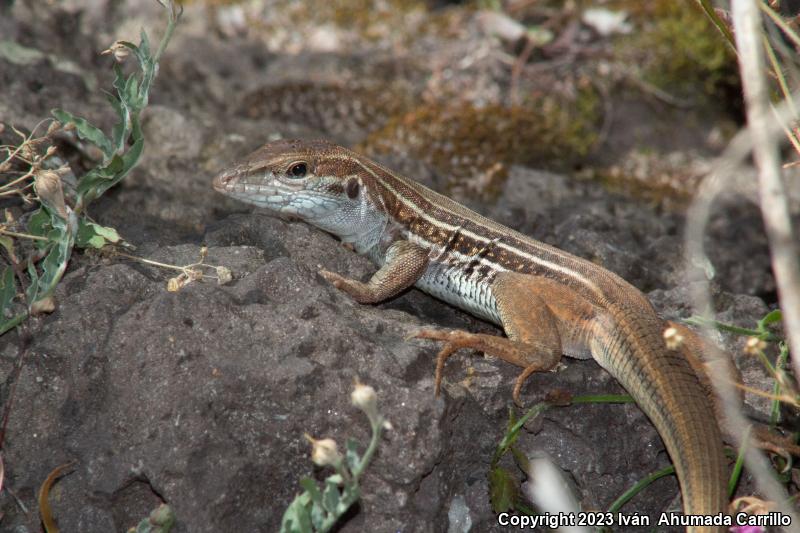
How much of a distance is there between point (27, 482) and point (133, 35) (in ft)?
15.8

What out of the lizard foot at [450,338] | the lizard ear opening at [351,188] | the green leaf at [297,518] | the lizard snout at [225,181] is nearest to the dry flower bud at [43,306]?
the lizard snout at [225,181]

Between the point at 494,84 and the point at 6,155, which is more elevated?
the point at 6,155

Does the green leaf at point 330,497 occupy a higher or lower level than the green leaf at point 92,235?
lower

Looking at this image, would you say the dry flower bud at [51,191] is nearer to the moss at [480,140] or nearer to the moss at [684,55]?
the moss at [480,140]

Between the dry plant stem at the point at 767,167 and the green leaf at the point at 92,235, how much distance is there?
8.05 feet

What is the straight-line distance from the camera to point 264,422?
3.01 meters

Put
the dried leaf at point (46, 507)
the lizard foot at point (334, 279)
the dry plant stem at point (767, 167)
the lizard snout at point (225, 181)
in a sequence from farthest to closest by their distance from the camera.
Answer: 1. the lizard snout at point (225, 181)
2. the lizard foot at point (334, 279)
3. the dried leaf at point (46, 507)
4. the dry plant stem at point (767, 167)

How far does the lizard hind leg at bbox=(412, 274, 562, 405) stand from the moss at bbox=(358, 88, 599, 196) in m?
1.57

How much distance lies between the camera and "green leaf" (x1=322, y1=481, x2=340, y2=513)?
2664 millimetres

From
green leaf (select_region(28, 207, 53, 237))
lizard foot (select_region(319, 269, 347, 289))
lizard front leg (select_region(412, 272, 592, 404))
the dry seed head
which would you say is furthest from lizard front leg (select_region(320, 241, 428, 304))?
green leaf (select_region(28, 207, 53, 237))

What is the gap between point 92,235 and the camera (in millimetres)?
3479

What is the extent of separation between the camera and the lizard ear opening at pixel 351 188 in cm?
429

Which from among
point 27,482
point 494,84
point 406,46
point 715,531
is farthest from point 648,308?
point 406,46

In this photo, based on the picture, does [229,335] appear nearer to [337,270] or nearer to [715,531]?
[337,270]
